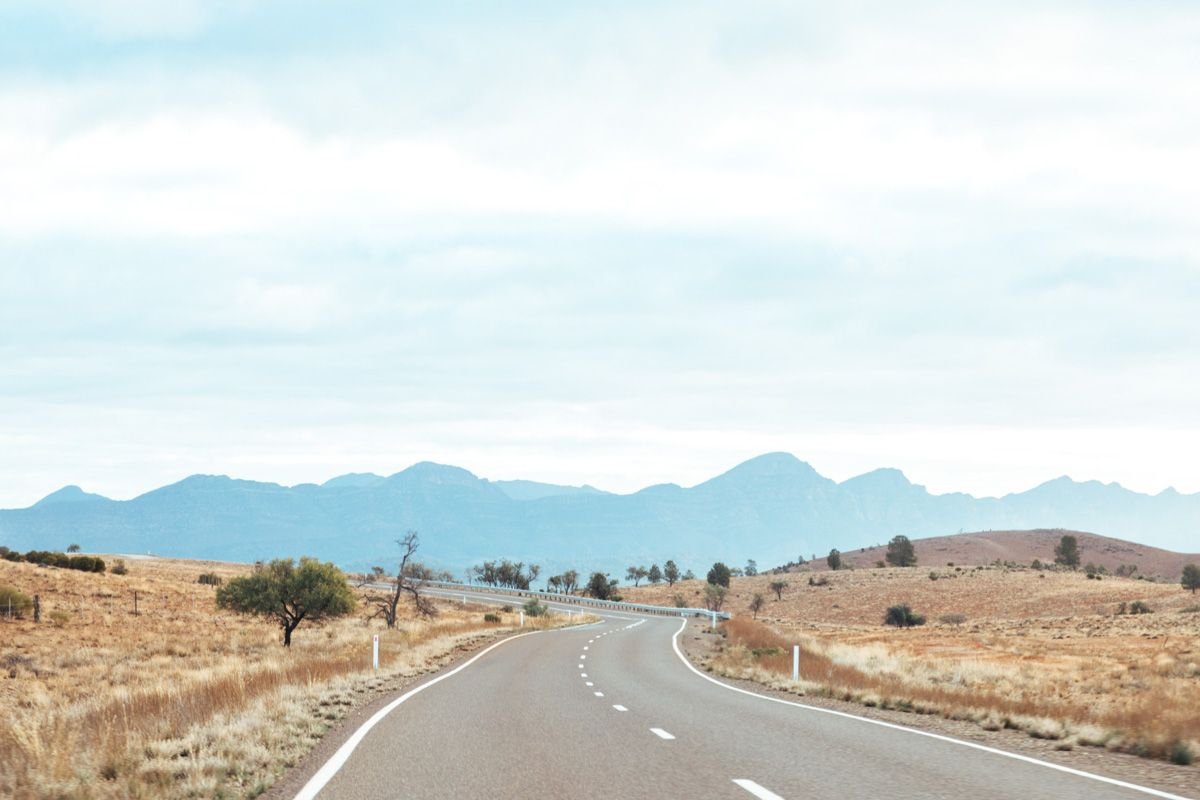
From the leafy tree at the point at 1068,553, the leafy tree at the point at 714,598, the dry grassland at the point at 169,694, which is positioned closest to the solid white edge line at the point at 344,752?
the dry grassland at the point at 169,694

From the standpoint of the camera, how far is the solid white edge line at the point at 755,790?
8.51m

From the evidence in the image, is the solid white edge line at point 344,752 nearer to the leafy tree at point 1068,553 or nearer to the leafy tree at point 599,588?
the leafy tree at point 599,588

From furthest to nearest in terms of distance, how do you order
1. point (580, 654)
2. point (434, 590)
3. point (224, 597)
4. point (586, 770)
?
point (434, 590) → point (224, 597) → point (580, 654) → point (586, 770)

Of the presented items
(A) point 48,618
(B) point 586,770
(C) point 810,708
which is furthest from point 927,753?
(A) point 48,618

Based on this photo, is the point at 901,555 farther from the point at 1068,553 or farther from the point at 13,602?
the point at 13,602

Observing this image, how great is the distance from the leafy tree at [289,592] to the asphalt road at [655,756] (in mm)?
28811

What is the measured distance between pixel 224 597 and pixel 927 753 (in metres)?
41.6

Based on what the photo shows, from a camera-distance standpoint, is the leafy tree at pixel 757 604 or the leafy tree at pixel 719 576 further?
the leafy tree at pixel 719 576

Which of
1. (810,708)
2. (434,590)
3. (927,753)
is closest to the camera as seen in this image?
(927,753)

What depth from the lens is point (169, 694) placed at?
16.4m

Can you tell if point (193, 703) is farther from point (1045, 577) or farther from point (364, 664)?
point (1045, 577)

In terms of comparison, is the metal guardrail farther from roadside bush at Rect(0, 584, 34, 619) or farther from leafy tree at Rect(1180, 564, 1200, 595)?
leafy tree at Rect(1180, 564, 1200, 595)

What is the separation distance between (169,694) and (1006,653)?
3915 cm

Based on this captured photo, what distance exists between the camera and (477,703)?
17.8 m
